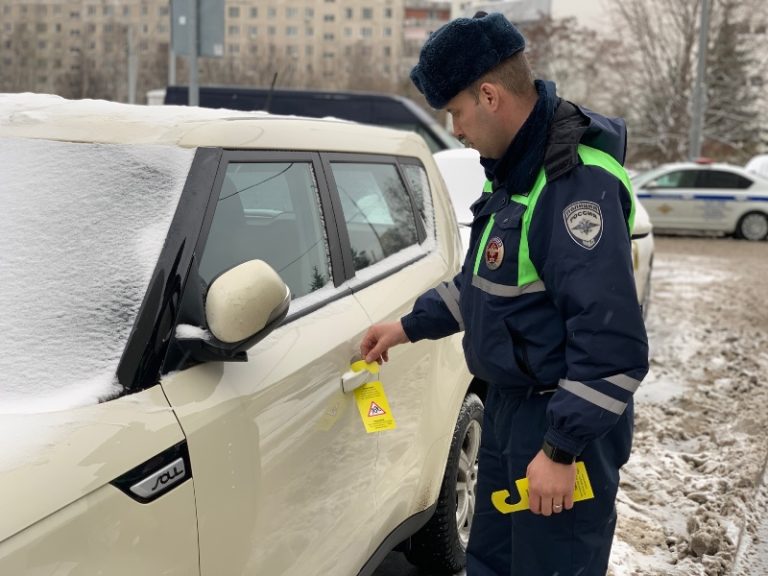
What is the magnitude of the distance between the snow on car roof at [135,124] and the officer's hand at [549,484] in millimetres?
1048

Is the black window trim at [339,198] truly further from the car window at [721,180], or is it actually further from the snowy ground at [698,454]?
the car window at [721,180]

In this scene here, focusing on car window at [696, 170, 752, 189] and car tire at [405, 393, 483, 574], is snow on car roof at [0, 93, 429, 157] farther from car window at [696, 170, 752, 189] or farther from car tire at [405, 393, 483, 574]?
car window at [696, 170, 752, 189]

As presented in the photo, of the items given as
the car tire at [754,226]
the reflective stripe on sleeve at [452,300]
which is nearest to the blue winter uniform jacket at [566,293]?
the reflective stripe on sleeve at [452,300]

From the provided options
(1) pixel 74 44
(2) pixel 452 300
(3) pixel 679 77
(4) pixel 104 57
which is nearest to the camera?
(2) pixel 452 300

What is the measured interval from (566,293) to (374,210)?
4.06 ft

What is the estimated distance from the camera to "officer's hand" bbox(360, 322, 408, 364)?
2441mm

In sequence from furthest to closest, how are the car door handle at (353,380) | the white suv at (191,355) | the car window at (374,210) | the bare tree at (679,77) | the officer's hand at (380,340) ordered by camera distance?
the bare tree at (679,77)
the car window at (374,210)
the officer's hand at (380,340)
the car door handle at (353,380)
the white suv at (191,355)

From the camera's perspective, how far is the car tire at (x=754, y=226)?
1731cm

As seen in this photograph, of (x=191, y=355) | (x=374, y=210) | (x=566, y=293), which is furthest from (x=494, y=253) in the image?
(x=374, y=210)

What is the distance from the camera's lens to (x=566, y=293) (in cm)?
193

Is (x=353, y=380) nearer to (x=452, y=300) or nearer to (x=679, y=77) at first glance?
(x=452, y=300)

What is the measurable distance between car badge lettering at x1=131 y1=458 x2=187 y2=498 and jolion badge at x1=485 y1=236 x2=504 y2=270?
858mm

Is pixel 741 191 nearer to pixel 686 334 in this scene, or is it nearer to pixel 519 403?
pixel 686 334

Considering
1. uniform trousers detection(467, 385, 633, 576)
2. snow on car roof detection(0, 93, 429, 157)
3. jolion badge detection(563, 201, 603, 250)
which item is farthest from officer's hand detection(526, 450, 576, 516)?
snow on car roof detection(0, 93, 429, 157)
